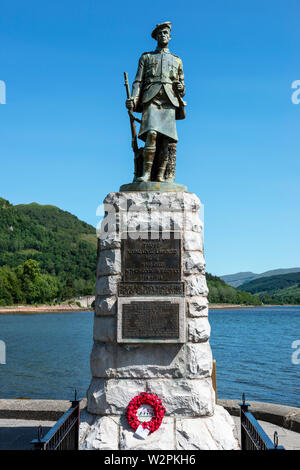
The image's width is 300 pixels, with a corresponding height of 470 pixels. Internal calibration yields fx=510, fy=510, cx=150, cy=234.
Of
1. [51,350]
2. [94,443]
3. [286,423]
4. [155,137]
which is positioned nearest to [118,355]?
[94,443]

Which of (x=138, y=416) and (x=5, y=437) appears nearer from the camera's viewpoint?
(x=138, y=416)

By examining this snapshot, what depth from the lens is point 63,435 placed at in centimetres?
557

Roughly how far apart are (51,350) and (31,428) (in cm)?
2378

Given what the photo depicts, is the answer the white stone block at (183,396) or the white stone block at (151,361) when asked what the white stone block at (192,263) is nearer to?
the white stone block at (151,361)

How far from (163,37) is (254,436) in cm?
597

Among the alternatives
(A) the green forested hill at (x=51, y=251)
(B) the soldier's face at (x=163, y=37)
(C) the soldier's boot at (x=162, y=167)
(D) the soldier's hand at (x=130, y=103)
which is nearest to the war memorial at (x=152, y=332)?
(C) the soldier's boot at (x=162, y=167)

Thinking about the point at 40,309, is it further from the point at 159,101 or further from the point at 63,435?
the point at 63,435

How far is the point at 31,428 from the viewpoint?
8766 mm

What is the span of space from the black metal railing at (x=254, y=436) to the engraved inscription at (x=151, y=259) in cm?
202

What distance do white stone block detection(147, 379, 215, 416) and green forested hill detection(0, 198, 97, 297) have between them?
111708 mm

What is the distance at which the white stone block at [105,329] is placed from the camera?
22.9 feet
